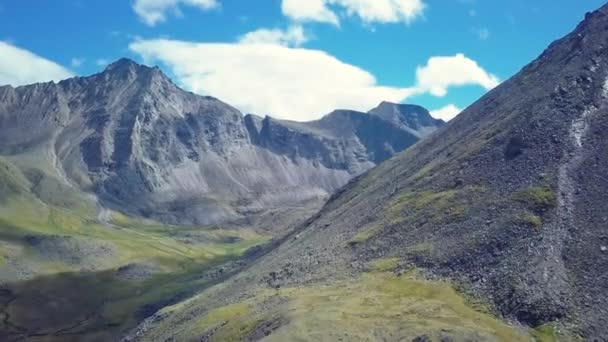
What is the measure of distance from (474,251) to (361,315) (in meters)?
26.7

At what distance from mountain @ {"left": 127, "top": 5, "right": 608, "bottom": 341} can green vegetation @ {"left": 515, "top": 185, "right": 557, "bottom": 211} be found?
0.20 m

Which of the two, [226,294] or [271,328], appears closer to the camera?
[271,328]

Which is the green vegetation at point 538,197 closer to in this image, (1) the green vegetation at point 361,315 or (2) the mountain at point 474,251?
(2) the mountain at point 474,251

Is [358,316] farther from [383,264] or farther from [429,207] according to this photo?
[429,207]

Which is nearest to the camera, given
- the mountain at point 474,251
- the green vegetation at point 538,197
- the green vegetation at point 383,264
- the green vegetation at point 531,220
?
the mountain at point 474,251

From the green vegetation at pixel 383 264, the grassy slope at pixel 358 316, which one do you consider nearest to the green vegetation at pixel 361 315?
the grassy slope at pixel 358 316

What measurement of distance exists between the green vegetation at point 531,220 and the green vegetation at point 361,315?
20338 millimetres

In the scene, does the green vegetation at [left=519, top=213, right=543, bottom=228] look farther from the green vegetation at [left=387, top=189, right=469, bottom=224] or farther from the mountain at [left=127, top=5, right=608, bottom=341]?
the green vegetation at [left=387, top=189, right=469, bottom=224]

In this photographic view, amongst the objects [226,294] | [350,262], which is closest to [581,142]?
[350,262]

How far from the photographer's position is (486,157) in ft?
500

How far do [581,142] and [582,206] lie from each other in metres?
23.1

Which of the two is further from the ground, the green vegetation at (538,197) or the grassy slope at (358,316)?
the green vegetation at (538,197)

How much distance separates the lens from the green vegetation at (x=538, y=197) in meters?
122

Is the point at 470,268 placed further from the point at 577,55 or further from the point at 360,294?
the point at 577,55
